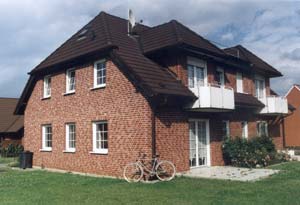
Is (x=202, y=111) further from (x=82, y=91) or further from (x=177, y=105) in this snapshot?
(x=82, y=91)

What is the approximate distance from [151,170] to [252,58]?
14256 mm

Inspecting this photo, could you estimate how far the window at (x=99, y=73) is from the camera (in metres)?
16.9

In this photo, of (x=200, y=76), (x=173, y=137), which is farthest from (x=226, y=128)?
(x=173, y=137)

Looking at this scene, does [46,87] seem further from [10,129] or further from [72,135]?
[10,129]

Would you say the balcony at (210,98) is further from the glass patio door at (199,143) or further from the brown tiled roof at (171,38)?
the brown tiled roof at (171,38)

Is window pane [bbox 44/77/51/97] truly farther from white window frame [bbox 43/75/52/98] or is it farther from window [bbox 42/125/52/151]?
window [bbox 42/125/52/151]

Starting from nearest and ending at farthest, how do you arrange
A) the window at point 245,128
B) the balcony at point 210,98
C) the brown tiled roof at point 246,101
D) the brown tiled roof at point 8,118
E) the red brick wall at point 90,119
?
the red brick wall at point 90,119
the balcony at point 210,98
the brown tiled roof at point 246,101
the window at point 245,128
the brown tiled roof at point 8,118

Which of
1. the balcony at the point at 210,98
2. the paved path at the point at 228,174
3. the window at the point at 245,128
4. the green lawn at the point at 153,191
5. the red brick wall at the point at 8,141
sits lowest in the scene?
the green lawn at the point at 153,191

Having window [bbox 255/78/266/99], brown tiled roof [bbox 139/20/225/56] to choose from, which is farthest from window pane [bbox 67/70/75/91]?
window [bbox 255/78/266/99]

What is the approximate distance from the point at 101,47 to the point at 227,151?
26.2 ft

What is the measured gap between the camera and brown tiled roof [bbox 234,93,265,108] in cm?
1974

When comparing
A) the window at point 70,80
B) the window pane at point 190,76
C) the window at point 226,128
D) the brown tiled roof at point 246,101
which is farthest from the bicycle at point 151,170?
the brown tiled roof at point 246,101

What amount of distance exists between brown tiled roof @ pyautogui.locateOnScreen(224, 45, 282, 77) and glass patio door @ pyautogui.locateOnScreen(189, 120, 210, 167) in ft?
25.7

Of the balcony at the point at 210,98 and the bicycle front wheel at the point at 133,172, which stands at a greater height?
the balcony at the point at 210,98
